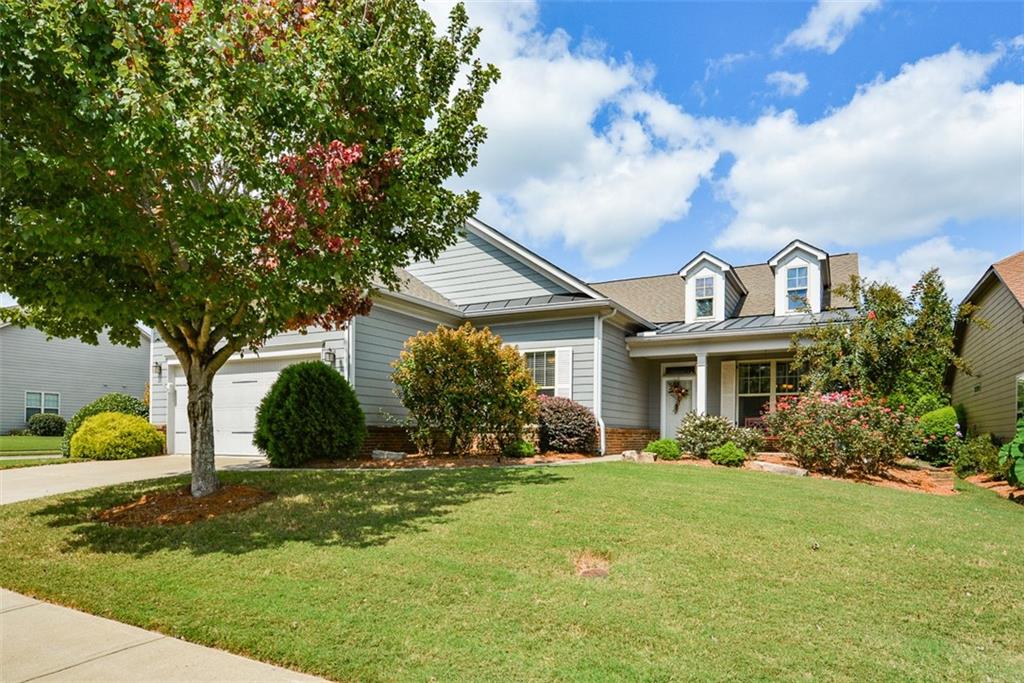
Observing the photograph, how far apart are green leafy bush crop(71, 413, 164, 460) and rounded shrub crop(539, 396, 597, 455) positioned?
31.2ft

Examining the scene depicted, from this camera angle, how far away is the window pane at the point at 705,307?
57.1 ft

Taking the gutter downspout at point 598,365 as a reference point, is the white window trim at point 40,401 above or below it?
below

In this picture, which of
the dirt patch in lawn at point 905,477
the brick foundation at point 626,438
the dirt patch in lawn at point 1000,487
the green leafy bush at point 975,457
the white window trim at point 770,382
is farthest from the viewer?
the white window trim at point 770,382

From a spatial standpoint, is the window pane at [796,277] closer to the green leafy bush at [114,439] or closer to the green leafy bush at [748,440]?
the green leafy bush at [748,440]

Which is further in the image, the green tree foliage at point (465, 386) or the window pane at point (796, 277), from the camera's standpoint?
the window pane at point (796, 277)

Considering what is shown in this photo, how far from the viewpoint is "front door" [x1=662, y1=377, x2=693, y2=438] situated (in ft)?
56.4

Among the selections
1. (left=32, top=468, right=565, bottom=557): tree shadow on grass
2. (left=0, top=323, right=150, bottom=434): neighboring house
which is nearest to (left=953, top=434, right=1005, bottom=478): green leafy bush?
(left=32, top=468, right=565, bottom=557): tree shadow on grass

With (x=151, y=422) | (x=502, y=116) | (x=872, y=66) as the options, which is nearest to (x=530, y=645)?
(x=502, y=116)

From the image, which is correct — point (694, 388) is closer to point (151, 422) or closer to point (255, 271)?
point (255, 271)

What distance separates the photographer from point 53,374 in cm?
2803

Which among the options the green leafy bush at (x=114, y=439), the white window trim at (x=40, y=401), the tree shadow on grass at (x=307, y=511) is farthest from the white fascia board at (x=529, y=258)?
the white window trim at (x=40, y=401)

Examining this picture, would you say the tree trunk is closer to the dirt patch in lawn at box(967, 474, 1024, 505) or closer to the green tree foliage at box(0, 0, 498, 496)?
the green tree foliage at box(0, 0, 498, 496)

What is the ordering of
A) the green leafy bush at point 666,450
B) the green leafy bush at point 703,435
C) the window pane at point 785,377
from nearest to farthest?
the green leafy bush at point 666,450 < the green leafy bush at point 703,435 < the window pane at point 785,377

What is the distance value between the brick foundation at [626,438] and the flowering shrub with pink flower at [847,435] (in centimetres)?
431
